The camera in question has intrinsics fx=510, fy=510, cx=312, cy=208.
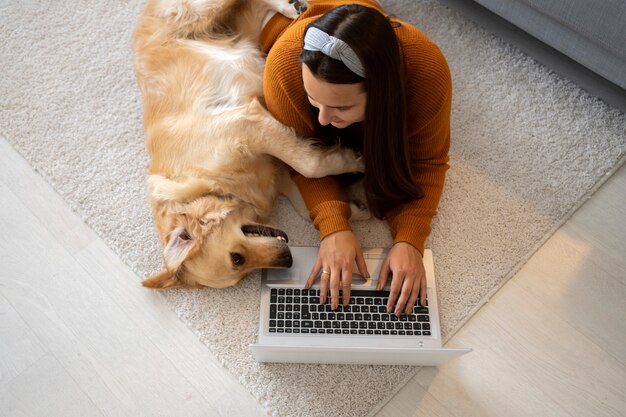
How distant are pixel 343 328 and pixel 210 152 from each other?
79 centimetres

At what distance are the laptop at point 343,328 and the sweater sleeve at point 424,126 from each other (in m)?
0.20

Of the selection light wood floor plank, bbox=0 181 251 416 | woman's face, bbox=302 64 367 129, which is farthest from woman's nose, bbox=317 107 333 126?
light wood floor plank, bbox=0 181 251 416

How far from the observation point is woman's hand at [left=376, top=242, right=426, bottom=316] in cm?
179

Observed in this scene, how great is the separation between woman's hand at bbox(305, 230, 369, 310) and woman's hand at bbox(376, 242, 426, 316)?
0.10 m

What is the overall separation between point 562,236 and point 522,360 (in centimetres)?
Answer: 53

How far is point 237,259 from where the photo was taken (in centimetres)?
178

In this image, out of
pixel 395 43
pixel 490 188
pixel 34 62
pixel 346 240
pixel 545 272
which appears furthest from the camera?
pixel 34 62

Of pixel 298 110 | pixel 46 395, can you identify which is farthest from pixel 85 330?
pixel 298 110

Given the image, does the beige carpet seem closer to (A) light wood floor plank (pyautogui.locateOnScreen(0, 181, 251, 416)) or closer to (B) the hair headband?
(A) light wood floor plank (pyautogui.locateOnScreen(0, 181, 251, 416))

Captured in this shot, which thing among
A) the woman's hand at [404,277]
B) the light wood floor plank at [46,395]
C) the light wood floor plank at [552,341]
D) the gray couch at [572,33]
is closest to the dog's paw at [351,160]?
the woman's hand at [404,277]

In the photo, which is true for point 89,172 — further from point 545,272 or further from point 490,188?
point 545,272

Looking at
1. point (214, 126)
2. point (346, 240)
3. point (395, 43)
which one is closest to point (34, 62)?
point (214, 126)

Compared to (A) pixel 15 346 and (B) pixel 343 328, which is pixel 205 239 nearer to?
(B) pixel 343 328

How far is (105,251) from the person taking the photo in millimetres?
2145
